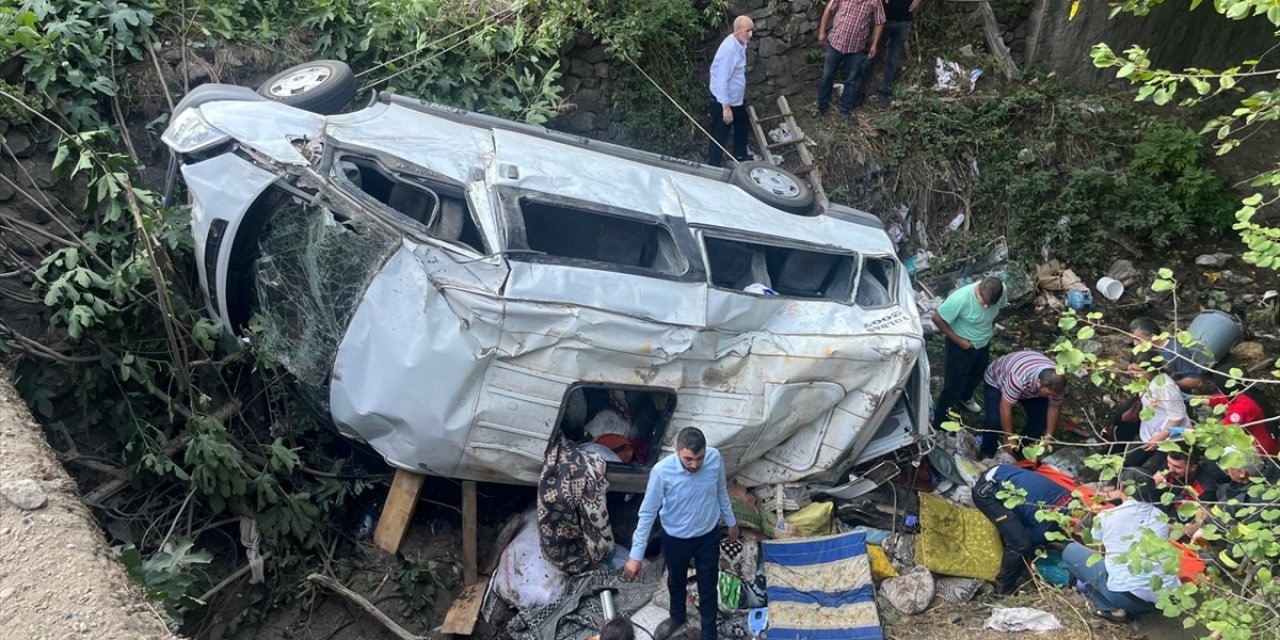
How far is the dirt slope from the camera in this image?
3.33 metres

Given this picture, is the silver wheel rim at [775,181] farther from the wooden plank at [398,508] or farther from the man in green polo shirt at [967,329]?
the wooden plank at [398,508]

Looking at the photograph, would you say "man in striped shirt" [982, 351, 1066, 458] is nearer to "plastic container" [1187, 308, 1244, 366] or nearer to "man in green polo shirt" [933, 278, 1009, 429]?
"man in green polo shirt" [933, 278, 1009, 429]

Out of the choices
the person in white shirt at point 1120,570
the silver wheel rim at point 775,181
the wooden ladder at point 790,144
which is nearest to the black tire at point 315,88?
the silver wheel rim at point 775,181

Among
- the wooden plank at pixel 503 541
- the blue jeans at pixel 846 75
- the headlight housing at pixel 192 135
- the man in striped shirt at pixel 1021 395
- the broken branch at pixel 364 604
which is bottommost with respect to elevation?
the broken branch at pixel 364 604

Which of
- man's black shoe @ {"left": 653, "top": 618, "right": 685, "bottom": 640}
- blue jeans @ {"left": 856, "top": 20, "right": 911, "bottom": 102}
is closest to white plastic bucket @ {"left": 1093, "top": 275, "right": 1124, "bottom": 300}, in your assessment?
blue jeans @ {"left": 856, "top": 20, "right": 911, "bottom": 102}

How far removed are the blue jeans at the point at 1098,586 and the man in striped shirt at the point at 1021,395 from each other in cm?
98

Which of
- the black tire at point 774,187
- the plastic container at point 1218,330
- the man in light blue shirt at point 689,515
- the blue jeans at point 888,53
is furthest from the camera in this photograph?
the blue jeans at point 888,53

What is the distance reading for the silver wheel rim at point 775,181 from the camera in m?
6.70

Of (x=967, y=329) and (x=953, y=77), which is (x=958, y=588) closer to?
(x=967, y=329)

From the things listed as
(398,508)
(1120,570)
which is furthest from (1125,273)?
(398,508)

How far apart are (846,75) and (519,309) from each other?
5670 millimetres

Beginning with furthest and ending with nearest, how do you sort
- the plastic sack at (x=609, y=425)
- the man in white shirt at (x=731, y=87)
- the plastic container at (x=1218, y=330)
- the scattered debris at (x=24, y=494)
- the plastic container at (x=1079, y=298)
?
the plastic container at (x=1079, y=298)
the man in white shirt at (x=731, y=87)
the plastic container at (x=1218, y=330)
the plastic sack at (x=609, y=425)
the scattered debris at (x=24, y=494)

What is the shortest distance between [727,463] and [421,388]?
1.98m

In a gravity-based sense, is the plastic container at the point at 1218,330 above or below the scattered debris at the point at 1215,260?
below
